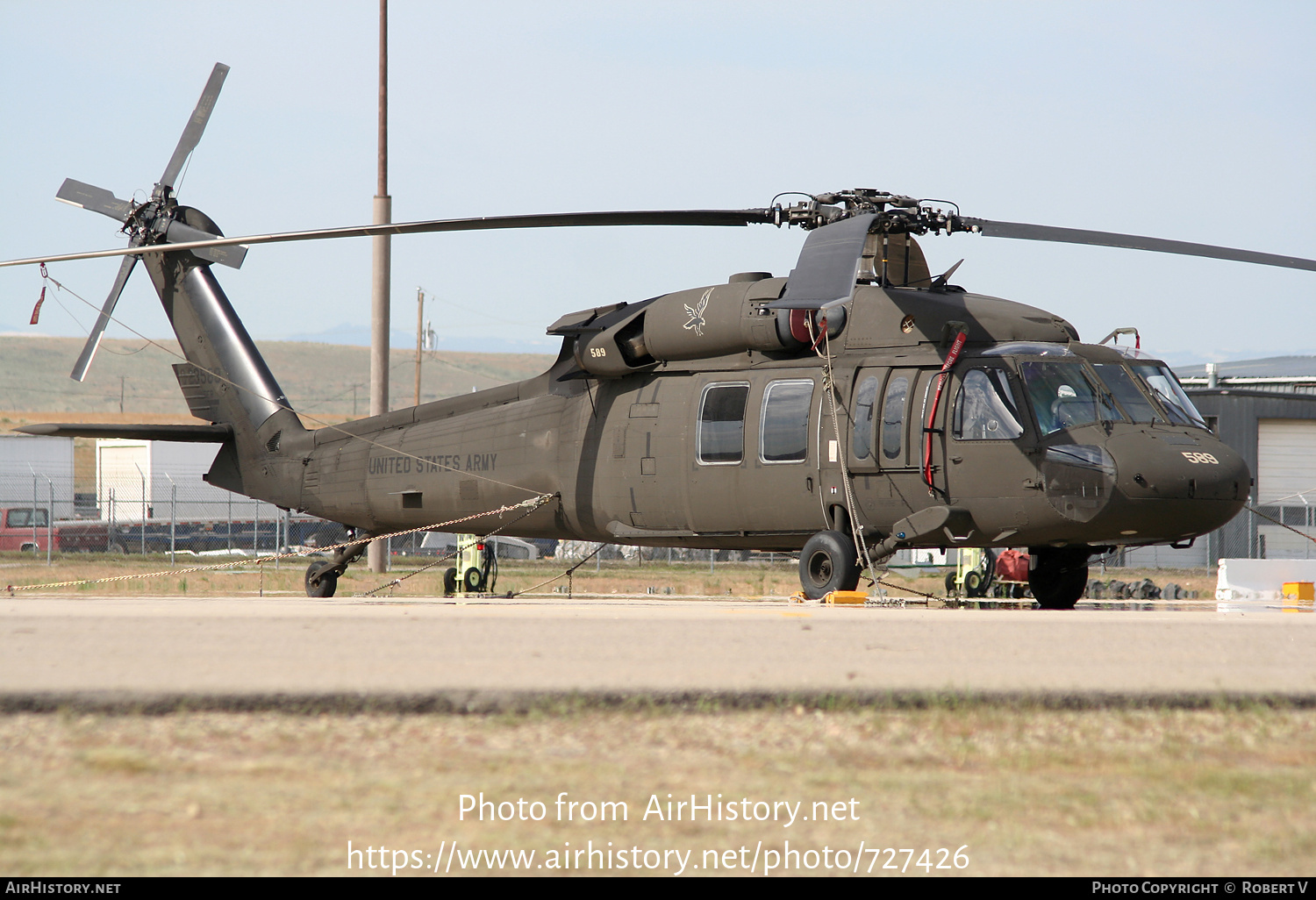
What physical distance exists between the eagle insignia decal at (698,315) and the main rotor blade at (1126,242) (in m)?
2.67

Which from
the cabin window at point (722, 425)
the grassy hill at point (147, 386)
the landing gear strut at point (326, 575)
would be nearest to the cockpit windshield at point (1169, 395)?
the cabin window at point (722, 425)

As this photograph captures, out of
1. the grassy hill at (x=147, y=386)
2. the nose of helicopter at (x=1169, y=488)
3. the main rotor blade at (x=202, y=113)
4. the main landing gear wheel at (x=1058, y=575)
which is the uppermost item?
the grassy hill at (x=147, y=386)

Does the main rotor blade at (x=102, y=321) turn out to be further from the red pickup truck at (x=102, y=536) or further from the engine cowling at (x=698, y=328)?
the red pickup truck at (x=102, y=536)

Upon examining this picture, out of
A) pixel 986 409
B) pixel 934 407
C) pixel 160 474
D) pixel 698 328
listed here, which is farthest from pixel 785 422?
pixel 160 474

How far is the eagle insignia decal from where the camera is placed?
1284cm

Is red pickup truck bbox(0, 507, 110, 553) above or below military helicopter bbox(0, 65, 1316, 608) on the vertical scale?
below

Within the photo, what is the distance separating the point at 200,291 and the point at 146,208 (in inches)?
53.6

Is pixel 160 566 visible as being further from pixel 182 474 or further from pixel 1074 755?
pixel 1074 755

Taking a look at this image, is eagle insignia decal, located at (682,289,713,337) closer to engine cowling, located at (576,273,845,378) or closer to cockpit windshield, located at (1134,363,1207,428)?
engine cowling, located at (576,273,845,378)

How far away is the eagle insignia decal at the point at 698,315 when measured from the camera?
42.1 feet

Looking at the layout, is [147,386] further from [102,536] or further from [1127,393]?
[1127,393]

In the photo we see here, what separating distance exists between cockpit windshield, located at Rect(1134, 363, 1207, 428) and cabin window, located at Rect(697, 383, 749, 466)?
3.72 m

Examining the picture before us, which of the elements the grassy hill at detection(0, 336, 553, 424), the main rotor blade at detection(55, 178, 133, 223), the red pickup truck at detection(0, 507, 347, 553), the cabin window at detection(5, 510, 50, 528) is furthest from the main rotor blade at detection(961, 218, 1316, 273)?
the grassy hill at detection(0, 336, 553, 424)

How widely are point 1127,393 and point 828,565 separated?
307cm
